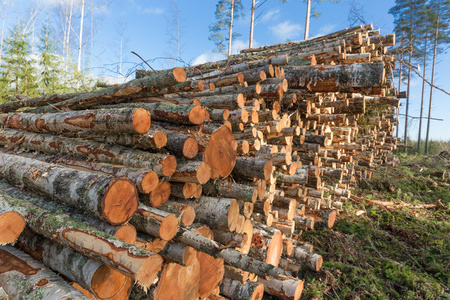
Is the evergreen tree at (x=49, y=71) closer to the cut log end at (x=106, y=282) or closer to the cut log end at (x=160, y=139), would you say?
the cut log end at (x=160, y=139)

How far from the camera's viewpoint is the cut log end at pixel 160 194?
266cm

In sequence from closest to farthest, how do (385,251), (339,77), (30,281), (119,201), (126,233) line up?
(30,281) → (119,201) → (126,233) → (339,77) → (385,251)

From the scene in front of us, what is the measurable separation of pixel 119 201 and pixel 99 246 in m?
0.38

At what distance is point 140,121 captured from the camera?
265cm

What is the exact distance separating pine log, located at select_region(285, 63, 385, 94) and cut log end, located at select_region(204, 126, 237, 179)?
6.19 feet

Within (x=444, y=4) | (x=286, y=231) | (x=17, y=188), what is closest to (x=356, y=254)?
(x=286, y=231)

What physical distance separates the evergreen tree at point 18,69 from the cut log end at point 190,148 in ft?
42.1

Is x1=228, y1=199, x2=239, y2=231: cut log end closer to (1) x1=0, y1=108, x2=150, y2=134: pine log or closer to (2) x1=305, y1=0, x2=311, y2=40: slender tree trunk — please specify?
(1) x1=0, y1=108, x2=150, y2=134: pine log

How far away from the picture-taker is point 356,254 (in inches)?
186

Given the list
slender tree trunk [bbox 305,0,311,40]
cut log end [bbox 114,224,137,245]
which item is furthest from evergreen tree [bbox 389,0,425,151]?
cut log end [bbox 114,224,137,245]

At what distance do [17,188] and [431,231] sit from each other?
7468 mm

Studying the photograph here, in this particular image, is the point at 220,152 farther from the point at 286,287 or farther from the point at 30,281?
the point at 30,281

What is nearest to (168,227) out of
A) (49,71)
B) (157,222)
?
(157,222)

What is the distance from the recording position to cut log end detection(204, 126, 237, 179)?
113 inches
